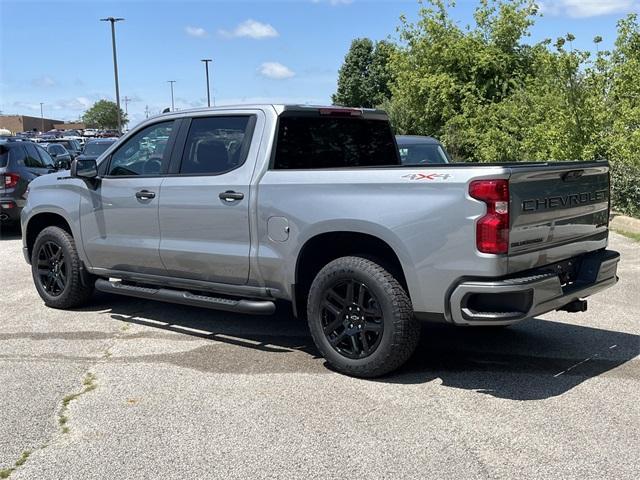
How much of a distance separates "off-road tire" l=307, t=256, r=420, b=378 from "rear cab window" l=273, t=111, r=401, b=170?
1047mm

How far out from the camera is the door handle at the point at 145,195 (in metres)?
5.99

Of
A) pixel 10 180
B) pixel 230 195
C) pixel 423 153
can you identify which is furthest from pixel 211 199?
pixel 10 180

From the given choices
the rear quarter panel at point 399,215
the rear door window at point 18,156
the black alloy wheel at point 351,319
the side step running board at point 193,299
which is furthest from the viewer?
the rear door window at point 18,156

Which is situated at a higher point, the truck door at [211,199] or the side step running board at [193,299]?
the truck door at [211,199]

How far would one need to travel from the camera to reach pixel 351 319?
4.95 m

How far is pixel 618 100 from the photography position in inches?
548

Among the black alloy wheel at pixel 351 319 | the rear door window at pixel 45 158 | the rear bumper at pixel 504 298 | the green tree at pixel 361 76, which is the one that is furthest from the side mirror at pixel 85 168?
the green tree at pixel 361 76

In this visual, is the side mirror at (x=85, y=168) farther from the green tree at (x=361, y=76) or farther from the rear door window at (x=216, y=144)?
the green tree at (x=361, y=76)

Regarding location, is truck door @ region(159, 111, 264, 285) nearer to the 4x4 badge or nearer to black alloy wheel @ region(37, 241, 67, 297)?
the 4x4 badge

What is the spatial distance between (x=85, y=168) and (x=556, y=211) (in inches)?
166

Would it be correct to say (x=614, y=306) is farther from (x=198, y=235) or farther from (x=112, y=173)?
(x=112, y=173)

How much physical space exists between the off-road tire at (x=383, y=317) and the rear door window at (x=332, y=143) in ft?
3.48

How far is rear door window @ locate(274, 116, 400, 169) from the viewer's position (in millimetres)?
5496

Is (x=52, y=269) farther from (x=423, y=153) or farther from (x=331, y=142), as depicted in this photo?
(x=423, y=153)
